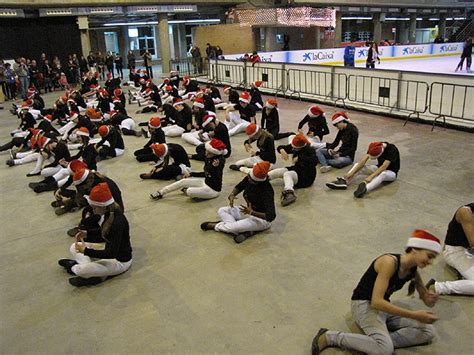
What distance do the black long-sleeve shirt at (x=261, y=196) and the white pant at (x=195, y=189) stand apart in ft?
4.90

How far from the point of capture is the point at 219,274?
5.15 metres

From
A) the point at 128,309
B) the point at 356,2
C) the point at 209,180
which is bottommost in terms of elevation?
the point at 128,309

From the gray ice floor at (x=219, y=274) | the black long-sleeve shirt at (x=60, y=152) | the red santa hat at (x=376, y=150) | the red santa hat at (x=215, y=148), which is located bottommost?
the gray ice floor at (x=219, y=274)

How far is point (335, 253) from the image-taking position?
5477mm

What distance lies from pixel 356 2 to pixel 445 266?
106ft

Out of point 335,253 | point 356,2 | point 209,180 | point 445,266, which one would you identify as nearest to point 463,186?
point 445,266

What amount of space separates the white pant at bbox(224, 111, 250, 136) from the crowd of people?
33 millimetres

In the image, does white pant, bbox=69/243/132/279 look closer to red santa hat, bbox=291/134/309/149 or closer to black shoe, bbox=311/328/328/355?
black shoe, bbox=311/328/328/355

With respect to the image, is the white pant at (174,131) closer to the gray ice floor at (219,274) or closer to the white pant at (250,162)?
the white pant at (250,162)

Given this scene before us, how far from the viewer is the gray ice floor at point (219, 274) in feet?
13.5

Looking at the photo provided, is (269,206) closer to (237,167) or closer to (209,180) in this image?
(209,180)

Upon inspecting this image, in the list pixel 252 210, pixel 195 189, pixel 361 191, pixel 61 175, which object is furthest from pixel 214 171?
pixel 61 175

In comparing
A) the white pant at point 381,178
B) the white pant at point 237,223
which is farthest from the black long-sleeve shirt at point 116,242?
the white pant at point 381,178

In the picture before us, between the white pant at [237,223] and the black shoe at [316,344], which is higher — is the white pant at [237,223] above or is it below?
above
